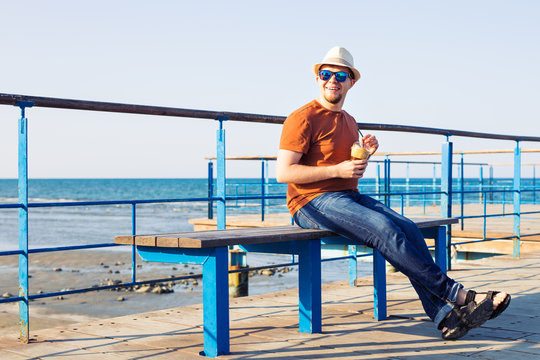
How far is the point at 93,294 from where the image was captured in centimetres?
974

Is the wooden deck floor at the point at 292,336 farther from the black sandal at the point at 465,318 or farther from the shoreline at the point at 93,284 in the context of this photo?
the shoreline at the point at 93,284

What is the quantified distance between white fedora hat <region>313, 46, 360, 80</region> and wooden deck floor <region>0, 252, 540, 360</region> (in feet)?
3.57

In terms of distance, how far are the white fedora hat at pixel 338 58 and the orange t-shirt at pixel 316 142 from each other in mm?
172

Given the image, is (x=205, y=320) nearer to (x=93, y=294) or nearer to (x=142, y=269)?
(x=93, y=294)

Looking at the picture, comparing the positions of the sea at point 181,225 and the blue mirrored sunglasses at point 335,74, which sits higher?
the blue mirrored sunglasses at point 335,74

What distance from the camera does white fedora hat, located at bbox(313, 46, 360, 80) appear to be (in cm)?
280

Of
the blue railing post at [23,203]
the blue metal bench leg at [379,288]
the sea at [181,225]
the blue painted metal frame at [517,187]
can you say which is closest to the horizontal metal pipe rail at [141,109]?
the blue railing post at [23,203]

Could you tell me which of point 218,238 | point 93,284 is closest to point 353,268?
point 218,238

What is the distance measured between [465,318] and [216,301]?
91 cm

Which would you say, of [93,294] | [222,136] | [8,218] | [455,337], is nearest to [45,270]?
[93,294]

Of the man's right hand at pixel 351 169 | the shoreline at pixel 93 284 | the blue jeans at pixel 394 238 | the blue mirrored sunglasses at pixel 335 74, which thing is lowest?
the shoreline at pixel 93 284

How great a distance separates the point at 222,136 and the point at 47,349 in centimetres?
119

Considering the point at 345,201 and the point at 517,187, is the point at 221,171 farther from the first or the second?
the point at 517,187

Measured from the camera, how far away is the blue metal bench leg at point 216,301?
7.75ft
